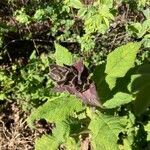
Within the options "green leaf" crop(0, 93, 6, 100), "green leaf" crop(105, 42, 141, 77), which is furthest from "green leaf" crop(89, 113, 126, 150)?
"green leaf" crop(0, 93, 6, 100)

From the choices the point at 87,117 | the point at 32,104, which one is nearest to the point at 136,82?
the point at 87,117

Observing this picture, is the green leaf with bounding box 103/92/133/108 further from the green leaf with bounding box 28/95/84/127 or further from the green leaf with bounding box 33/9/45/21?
the green leaf with bounding box 33/9/45/21

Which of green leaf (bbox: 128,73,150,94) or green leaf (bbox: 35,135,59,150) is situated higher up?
green leaf (bbox: 128,73,150,94)

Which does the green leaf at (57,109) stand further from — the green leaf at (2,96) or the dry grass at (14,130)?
the green leaf at (2,96)

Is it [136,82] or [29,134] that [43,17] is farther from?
[136,82]

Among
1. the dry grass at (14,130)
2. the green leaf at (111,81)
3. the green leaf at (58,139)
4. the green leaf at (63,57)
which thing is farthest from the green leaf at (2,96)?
the green leaf at (111,81)

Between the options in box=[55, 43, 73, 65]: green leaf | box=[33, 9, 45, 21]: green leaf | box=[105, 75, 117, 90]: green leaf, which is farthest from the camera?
box=[33, 9, 45, 21]: green leaf

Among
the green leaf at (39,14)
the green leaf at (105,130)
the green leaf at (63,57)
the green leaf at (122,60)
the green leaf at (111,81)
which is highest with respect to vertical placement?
the green leaf at (39,14)
